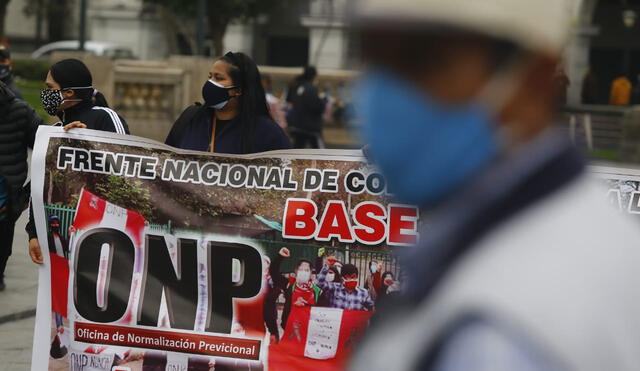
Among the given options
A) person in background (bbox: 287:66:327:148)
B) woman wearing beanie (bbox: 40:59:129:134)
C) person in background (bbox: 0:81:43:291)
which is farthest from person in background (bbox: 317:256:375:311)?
person in background (bbox: 287:66:327:148)

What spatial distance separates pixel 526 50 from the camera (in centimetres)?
138

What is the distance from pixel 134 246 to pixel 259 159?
668mm

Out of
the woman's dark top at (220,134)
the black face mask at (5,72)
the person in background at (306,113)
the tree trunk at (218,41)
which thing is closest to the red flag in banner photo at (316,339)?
the woman's dark top at (220,134)

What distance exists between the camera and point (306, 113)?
18484mm

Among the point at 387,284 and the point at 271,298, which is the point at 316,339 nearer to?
the point at 271,298

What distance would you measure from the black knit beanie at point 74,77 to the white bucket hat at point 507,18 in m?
5.51

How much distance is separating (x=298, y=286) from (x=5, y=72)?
7747 mm

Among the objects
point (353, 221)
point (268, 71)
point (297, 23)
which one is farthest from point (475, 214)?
point (297, 23)

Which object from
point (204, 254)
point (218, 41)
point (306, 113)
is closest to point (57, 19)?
point (218, 41)

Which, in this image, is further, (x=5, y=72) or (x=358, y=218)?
(x=5, y=72)

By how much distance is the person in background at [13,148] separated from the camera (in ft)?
28.4

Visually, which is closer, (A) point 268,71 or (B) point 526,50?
(B) point 526,50

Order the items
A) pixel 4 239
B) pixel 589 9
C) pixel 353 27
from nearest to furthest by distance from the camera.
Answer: pixel 353 27, pixel 4 239, pixel 589 9

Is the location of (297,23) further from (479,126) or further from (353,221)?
(479,126)
